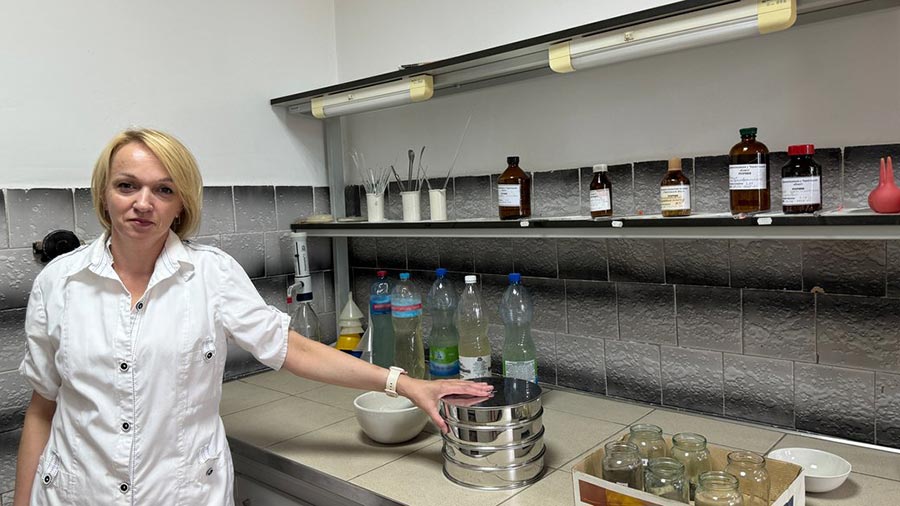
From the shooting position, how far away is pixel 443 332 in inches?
82.4

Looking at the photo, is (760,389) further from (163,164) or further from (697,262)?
(163,164)

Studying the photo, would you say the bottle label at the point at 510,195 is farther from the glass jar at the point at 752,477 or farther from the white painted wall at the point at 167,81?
the white painted wall at the point at 167,81

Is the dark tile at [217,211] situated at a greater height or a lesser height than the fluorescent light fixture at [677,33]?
lesser

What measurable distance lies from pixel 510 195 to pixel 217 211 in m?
1.11

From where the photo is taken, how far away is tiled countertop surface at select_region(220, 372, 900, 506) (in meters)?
1.34

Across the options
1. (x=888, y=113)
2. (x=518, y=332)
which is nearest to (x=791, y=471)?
(x=888, y=113)

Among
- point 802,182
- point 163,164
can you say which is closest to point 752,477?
point 802,182

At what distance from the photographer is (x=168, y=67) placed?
2.18m

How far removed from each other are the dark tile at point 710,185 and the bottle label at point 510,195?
18.7 inches

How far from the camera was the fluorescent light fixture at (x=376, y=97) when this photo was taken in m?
1.96

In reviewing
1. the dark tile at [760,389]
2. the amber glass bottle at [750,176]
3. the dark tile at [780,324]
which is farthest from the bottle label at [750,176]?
the dark tile at [760,389]

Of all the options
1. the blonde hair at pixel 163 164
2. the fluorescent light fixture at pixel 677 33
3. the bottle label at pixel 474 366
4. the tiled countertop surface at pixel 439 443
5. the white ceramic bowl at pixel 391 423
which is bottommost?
the tiled countertop surface at pixel 439 443

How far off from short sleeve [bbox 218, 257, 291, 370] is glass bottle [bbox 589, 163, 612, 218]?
2.78ft

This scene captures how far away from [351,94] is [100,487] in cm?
141
